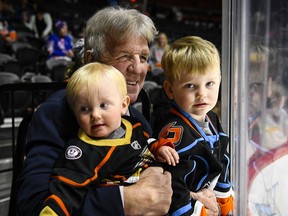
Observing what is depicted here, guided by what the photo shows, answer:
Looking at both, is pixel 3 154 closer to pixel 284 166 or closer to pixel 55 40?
pixel 284 166

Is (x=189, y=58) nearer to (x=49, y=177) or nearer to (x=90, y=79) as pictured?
(x=90, y=79)

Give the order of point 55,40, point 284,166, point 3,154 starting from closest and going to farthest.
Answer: point 284,166
point 3,154
point 55,40

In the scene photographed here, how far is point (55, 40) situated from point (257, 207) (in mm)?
6024

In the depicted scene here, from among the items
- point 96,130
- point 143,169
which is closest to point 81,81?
point 96,130

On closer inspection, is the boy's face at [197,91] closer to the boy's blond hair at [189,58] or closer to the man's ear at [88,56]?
the boy's blond hair at [189,58]

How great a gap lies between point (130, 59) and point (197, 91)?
295 millimetres

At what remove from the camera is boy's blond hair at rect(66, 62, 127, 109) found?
3.72 ft

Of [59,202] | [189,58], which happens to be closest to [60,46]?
[189,58]

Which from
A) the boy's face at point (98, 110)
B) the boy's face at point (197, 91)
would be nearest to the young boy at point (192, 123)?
the boy's face at point (197, 91)

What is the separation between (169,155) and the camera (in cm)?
119

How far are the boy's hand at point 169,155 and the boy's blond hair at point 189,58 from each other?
0.80 ft

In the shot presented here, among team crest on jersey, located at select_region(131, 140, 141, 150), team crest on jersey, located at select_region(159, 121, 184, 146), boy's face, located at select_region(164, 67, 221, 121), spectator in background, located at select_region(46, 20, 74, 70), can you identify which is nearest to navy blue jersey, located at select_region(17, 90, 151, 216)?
team crest on jersey, located at select_region(131, 140, 141, 150)

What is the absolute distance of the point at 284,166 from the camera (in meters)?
0.93

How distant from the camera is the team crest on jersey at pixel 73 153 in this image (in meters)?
1.08
